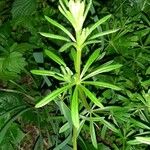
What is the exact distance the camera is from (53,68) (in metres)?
1.34

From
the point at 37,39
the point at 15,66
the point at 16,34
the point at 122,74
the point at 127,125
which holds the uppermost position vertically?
the point at 16,34

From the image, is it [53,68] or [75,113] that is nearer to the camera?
[75,113]

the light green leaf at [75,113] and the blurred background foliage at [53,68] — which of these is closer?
the light green leaf at [75,113]

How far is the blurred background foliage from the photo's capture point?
1.29 m

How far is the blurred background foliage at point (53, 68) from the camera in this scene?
129cm

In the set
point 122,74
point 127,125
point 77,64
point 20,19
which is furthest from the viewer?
point 20,19

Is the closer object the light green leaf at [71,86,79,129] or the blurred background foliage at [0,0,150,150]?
the light green leaf at [71,86,79,129]

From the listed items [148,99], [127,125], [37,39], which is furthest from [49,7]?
[148,99]

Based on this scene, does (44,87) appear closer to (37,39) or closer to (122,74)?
(37,39)

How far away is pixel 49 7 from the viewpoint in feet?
5.82

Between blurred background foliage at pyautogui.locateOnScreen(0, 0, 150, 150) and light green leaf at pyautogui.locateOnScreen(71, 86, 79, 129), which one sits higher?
blurred background foliage at pyautogui.locateOnScreen(0, 0, 150, 150)

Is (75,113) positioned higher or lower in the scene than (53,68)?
lower

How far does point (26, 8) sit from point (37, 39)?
0.18m

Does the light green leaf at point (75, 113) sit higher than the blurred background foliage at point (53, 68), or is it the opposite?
the blurred background foliage at point (53, 68)
